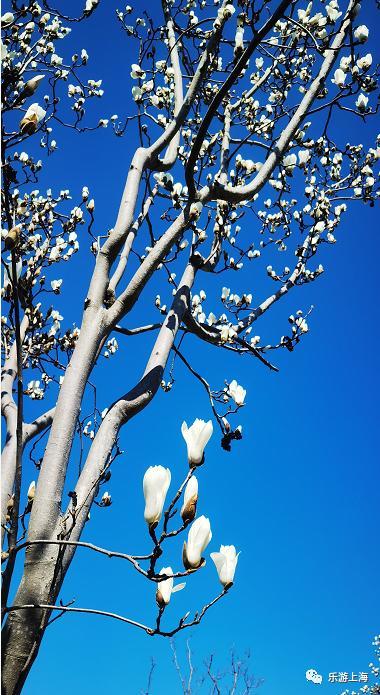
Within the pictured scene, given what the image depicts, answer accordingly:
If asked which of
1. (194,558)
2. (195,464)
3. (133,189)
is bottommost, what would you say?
(194,558)

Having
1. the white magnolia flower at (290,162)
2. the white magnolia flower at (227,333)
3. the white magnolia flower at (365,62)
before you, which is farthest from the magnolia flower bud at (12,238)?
the white magnolia flower at (290,162)

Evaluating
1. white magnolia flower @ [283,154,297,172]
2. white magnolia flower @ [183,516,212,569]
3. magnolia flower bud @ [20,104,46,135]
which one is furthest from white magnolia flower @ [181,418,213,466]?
white magnolia flower @ [283,154,297,172]

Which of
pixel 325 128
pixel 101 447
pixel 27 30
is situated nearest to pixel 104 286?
pixel 101 447

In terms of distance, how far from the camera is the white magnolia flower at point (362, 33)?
2.83 meters

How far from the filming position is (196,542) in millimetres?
1436

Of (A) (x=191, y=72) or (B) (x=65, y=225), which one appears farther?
(B) (x=65, y=225)

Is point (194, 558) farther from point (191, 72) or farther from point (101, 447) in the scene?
point (191, 72)

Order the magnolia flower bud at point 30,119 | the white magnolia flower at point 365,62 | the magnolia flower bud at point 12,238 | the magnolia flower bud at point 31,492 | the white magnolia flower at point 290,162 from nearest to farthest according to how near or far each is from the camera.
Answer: the magnolia flower bud at point 12,238 < the magnolia flower bud at point 30,119 < the magnolia flower bud at point 31,492 < the white magnolia flower at point 365,62 < the white magnolia flower at point 290,162

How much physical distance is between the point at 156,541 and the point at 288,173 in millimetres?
3031

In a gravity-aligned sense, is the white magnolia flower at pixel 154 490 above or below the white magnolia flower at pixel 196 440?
below

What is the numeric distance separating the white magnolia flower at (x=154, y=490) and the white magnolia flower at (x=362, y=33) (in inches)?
97.6

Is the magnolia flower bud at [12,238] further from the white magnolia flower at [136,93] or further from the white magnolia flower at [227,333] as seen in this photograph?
the white magnolia flower at [136,93]

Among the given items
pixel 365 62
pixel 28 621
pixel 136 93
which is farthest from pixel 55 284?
pixel 28 621

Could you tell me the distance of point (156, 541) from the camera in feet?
4.59
